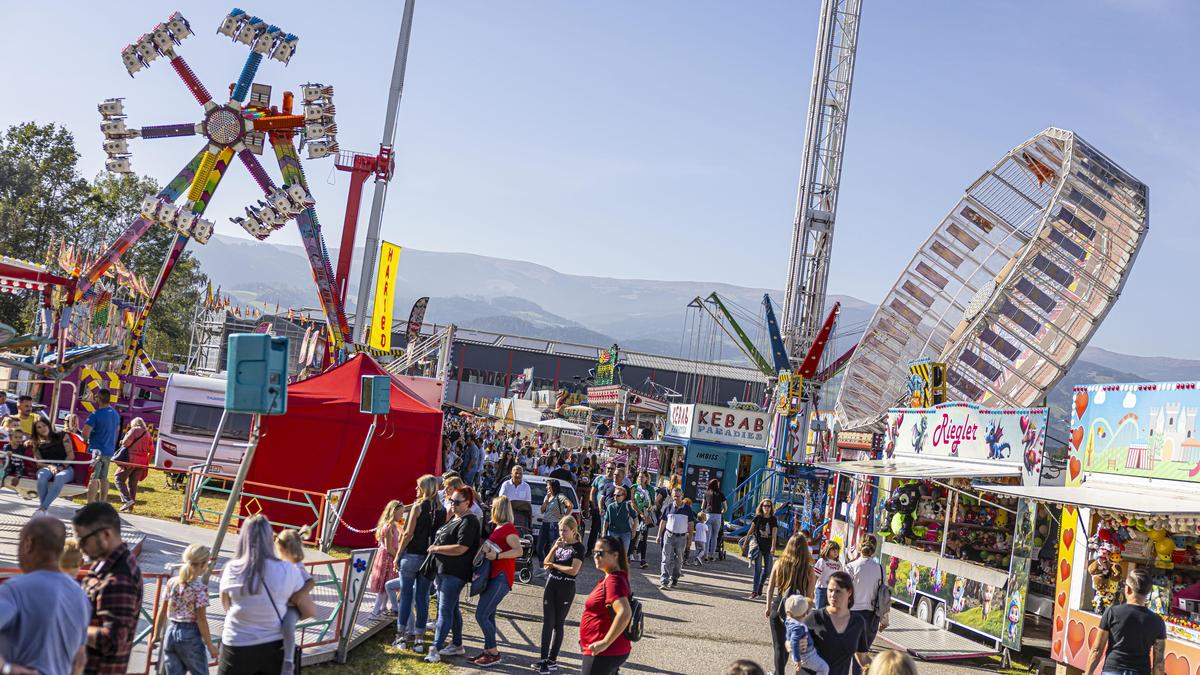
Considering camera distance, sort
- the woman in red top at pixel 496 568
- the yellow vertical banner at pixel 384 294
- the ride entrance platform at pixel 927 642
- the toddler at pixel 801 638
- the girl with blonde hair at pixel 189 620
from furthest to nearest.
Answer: the yellow vertical banner at pixel 384 294
the ride entrance platform at pixel 927 642
the woman in red top at pixel 496 568
the toddler at pixel 801 638
the girl with blonde hair at pixel 189 620

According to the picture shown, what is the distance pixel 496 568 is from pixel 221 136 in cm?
2293

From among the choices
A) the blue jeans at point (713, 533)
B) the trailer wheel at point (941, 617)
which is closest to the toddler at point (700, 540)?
the blue jeans at point (713, 533)

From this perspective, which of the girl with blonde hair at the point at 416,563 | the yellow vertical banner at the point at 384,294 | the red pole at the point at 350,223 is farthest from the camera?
the red pole at the point at 350,223

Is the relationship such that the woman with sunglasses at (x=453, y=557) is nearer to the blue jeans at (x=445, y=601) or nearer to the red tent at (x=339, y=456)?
the blue jeans at (x=445, y=601)

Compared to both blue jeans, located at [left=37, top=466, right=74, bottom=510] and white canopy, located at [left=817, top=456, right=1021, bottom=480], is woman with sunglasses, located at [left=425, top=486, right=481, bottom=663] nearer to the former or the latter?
blue jeans, located at [left=37, top=466, right=74, bottom=510]

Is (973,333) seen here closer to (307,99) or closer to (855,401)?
(855,401)

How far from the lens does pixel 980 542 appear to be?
16.9 m

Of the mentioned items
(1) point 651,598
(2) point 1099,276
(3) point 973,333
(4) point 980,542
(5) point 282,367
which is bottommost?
(1) point 651,598

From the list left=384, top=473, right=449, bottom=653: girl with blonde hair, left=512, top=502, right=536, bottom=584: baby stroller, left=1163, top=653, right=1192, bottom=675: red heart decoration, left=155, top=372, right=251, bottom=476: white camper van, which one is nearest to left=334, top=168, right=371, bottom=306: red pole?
left=155, top=372, right=251, bottom=476: white camper van

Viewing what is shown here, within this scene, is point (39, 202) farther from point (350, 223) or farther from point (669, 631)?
point (669, 631)

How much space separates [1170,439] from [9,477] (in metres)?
13.6

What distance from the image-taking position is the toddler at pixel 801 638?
6891 mm

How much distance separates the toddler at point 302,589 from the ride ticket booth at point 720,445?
75.1 ft

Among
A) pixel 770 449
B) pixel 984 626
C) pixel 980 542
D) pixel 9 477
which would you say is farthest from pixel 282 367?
pixel 770 449
